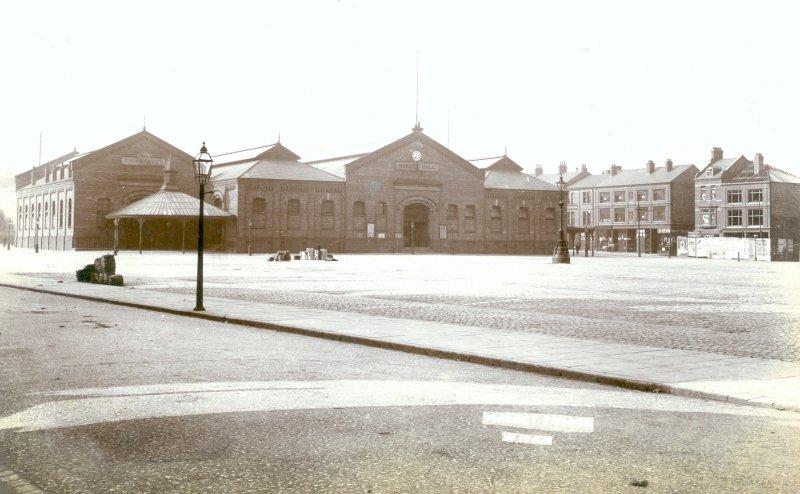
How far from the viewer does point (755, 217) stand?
8850 centimetres

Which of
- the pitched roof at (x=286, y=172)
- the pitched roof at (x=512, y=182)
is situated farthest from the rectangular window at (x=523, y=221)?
the pitched roof at (x=286, y=172)

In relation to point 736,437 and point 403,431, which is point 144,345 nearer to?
point 403,431

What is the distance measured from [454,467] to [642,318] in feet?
34.4

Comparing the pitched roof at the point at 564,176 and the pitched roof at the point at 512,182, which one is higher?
the pitched roof at the point at 564,176

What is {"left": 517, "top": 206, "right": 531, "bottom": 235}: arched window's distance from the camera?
7944cm

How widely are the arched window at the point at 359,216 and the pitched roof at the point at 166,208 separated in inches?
450

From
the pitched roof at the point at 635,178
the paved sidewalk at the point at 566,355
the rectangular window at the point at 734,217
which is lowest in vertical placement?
the paved sidewalk at the point at 566,355

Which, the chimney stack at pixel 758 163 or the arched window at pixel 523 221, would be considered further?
the chimney stack at pixel 758 163

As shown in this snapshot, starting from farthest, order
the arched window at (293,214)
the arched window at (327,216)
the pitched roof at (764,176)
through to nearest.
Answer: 1. the pitched roof at (764,176)
2. the arched window at (327,216)
3. the arched window at (293,214)

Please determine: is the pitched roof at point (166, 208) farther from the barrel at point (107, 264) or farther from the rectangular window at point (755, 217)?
the rectangular window at point (755, 217)

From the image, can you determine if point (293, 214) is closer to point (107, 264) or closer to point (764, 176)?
point (107, 264)

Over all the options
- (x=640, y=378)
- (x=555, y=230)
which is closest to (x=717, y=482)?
(x=640, y=378)

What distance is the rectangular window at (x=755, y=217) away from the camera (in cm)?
8788

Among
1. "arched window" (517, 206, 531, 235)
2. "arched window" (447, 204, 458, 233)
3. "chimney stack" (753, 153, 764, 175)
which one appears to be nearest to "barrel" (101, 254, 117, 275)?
"arched window" (447, 204, 458, 233)
